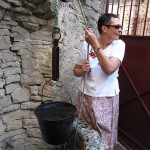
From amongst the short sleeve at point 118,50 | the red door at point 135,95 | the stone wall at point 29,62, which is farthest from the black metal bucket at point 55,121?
the red door at point 135,95

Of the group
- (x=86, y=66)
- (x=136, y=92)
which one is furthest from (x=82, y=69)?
(x=136, y=92)

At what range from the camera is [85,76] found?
1.93m

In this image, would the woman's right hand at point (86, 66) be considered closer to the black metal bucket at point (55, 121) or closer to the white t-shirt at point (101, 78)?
the white t-shirt at point (101, 78)

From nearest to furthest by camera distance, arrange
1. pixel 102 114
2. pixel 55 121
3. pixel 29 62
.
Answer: pixel 55 121 < pixel 102 114 < pixel 29 62

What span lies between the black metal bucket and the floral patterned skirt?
0.15 meters

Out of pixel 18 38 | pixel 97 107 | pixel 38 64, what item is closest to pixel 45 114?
pixel 97 107

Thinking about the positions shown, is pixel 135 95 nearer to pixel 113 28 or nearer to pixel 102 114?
pixel 102 114

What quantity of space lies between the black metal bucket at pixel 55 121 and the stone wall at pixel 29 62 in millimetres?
402

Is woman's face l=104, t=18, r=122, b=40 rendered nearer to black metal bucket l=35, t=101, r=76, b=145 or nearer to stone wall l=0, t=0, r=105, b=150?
stone wall l=0, t=0, r=105, b=150

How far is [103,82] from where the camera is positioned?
185 cm

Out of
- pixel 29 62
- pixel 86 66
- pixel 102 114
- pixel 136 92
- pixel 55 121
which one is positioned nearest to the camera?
pixel 55 121

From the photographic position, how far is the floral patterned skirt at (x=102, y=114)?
1.89m

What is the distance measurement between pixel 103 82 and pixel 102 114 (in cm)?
26

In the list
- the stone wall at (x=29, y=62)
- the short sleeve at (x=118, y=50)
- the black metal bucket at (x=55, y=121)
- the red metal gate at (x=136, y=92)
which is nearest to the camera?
the black metal bucket at (x=55, y=121)
